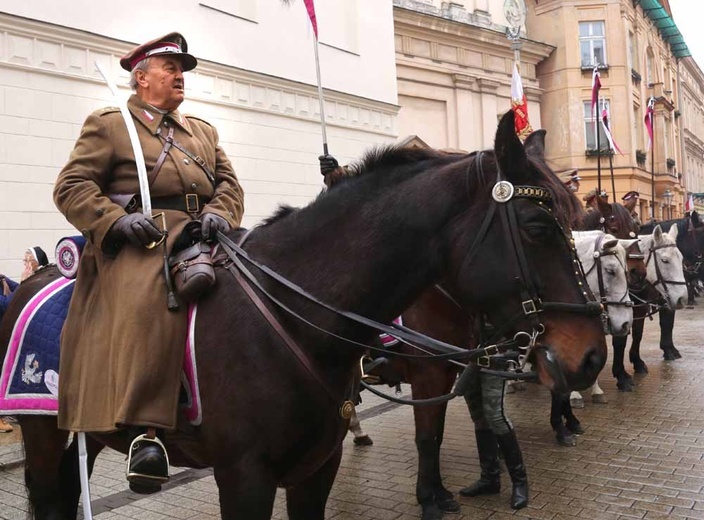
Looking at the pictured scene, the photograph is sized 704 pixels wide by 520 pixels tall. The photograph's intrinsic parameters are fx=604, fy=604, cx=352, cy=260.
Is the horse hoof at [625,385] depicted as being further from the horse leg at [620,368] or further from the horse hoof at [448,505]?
the horse hoof at [448,505]

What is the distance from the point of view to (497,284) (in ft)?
6.86

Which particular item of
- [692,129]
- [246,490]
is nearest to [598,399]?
[246,490]

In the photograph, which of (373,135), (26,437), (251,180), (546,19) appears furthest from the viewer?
(546,19)

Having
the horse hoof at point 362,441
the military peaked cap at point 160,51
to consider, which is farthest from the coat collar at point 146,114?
the horse hoof at point 362,441

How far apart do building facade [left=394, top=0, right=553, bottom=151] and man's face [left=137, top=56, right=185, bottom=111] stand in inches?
624

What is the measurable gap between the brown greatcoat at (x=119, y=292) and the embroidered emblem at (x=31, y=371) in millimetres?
456

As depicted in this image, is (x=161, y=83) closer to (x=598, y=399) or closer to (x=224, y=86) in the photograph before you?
(x=598, y=399)

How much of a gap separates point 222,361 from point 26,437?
150 centimetres

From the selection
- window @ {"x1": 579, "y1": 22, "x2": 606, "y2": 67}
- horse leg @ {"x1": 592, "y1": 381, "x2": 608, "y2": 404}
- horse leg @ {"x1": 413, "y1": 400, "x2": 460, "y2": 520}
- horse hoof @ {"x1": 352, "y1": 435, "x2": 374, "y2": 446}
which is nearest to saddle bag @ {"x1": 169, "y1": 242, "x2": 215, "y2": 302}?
horse leg @ {"x1": 413, "y1": 400, "x2": 460, "y2": 520}

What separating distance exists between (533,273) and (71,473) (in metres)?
2.65

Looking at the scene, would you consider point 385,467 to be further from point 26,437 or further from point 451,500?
point 26,437

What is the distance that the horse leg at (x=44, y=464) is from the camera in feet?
9.90

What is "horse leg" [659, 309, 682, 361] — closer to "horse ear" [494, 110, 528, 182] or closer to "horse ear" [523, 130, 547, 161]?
"horse ear" [523, 130, 547, 161]

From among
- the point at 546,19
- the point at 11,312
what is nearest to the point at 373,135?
the point at 11,312
